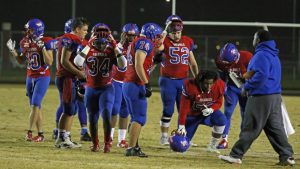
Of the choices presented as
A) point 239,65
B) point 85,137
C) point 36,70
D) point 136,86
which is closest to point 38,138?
point 85,137

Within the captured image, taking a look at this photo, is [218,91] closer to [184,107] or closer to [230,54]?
[184,107]

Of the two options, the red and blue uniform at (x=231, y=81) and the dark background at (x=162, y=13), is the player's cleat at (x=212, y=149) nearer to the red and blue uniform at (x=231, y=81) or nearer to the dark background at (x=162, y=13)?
the red and blue uniform at (x=231, y=81)

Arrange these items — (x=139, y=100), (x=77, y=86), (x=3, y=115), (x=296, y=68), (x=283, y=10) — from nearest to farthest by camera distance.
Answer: (x=139, y=100) < (x=77, y=86) < (x=3, y=115) < (x=296, y=68) < (x=283, y=10)

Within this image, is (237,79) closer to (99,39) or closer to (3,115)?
(99,39)

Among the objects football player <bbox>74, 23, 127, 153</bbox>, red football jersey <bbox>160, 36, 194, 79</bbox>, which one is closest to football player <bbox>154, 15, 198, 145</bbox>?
red football jersey <bbox>160, 36, 194, 79</bbox>

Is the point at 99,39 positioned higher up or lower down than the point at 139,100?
higher up

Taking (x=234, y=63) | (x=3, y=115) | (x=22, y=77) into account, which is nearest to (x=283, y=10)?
(x=22, y=77)

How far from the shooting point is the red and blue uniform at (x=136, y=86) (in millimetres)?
10164

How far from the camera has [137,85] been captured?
10328 millimetres

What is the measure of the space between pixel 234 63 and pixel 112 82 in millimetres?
1874

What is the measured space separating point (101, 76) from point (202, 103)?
57.9 inches

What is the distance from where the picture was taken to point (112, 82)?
11570 mm

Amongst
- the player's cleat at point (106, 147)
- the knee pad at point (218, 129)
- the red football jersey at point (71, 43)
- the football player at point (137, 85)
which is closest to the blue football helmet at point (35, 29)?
the red football jersey at point (71, 43)

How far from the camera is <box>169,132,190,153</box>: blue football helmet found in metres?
10.2
